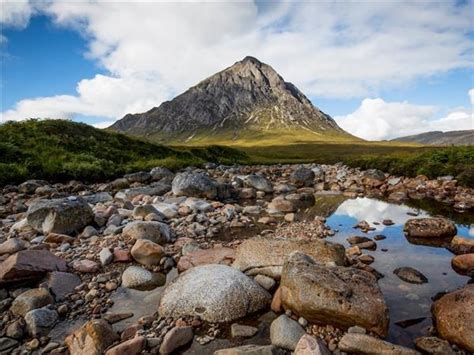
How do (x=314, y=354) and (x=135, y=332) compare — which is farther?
(x=135, y=332)

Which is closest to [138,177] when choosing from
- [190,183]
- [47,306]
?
[190,183]

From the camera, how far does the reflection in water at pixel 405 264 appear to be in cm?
609

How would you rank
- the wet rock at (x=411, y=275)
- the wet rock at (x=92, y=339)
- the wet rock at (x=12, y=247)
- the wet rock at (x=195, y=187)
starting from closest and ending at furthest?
the wet rock at (x=92, y=339)
the wet rock at (x=411, y=275)
the wet rock at (x=12, y=247)
the wet rock at (x=195, y=187)

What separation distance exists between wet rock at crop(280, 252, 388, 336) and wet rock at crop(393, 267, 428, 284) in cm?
211

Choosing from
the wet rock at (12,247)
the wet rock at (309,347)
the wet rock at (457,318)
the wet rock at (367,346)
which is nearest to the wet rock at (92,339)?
the wet rock at (309,347)

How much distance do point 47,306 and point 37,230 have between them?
17.9 ft

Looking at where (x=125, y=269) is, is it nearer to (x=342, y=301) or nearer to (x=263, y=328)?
(x=263, y=328)

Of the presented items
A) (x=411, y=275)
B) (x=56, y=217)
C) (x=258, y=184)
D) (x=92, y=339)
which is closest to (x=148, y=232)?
(x=56, y=217)

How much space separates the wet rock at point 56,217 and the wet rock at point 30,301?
454 centimetres

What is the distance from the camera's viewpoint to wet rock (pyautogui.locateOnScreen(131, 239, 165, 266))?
8.91m

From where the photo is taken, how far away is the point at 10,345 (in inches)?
214

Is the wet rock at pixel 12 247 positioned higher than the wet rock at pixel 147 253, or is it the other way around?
the wet rock at pixel 12 247

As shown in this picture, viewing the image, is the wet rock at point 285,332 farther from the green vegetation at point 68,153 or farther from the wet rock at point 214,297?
the green vegetation at point 68,153

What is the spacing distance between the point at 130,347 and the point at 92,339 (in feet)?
2.04
